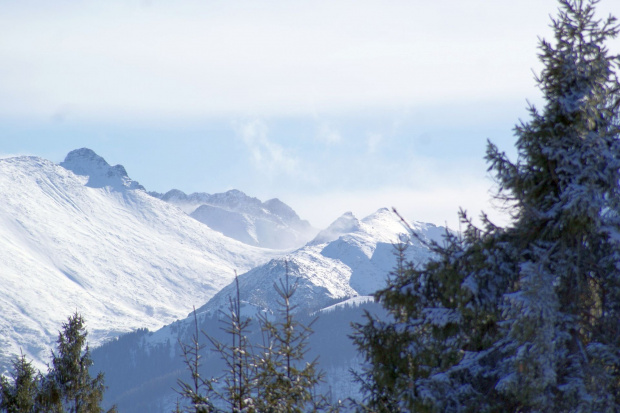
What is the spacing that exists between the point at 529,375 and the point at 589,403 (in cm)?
90

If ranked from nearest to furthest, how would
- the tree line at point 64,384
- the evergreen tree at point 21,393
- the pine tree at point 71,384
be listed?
the evergreen tree at point 21,393 → the tree line at point 64,384 → the pine tree at point 71,384

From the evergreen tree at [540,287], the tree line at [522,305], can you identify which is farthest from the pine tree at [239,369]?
the evergreen tree at [540,287]

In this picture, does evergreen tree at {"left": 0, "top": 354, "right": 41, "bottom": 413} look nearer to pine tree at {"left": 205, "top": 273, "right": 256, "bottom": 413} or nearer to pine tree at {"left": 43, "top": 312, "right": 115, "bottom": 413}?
pine tree at {"left": 43, "top": 312, "right": 115, "bottom": 413}

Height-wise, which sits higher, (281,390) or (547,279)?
(547,279)

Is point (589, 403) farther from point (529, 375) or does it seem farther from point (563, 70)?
point (563, 70)

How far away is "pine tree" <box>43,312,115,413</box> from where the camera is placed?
83.1 feet

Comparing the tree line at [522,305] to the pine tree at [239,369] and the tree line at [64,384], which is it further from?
the tree line at [64,384]

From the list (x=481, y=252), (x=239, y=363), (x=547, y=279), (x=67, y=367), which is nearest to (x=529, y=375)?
(x=547, y=279)

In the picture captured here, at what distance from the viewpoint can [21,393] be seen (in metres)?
24.0

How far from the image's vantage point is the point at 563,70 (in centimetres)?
1134

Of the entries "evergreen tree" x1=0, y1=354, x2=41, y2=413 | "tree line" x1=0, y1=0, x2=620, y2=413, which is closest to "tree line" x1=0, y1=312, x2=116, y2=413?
"evergreen tree" x1=0, y1=354, x2=41, y2=413

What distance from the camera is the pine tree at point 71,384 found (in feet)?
83.1

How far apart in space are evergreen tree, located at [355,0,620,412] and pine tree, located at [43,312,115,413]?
642 inches

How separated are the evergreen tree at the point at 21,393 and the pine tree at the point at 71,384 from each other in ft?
1.38
